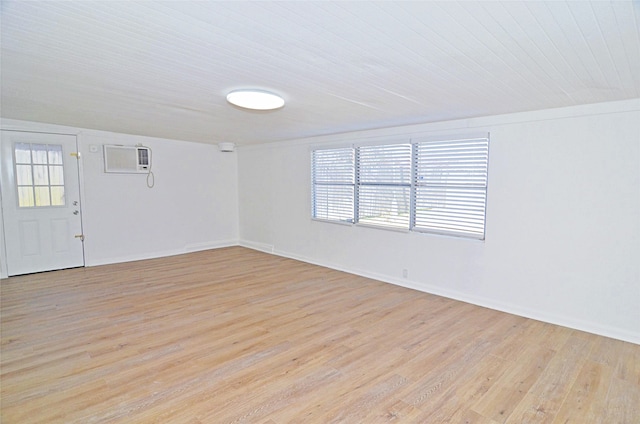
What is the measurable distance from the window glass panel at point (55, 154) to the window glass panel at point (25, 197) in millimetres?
518

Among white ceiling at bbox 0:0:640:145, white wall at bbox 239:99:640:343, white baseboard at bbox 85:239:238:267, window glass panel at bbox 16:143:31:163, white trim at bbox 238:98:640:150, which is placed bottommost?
white baseboard at bbox 85:239:238:267

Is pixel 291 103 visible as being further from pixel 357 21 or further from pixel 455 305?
pixel 455 305

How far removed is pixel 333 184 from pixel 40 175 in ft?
15.0

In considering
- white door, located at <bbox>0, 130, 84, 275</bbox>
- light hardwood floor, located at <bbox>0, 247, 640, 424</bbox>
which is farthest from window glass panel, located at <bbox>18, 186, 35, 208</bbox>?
light hardwood floor, located at <bbox>0, 247, 640, 424</bbox>

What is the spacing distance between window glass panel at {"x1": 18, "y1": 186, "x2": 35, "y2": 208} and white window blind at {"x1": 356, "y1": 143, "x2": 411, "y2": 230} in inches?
197

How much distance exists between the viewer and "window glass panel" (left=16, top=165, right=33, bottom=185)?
16.2 feet

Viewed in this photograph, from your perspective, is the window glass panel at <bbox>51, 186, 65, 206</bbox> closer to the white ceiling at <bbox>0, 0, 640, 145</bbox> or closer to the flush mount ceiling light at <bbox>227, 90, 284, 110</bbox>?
the white ceiling at <bbox>0, 0, 640, 145</bbox>

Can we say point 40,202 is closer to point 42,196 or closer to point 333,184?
point 42,196

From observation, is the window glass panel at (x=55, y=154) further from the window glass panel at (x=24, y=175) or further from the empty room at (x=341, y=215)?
the window glass panel at (x=24, y=175)

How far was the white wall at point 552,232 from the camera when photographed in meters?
3.08

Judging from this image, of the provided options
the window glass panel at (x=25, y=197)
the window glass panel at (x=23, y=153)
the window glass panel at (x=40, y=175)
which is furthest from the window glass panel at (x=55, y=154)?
the window glass panel at (x=25, y=197)

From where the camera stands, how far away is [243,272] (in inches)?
212

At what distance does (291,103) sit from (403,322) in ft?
8.35

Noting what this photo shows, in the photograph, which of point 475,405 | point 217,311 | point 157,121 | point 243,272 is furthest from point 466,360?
point 157,121
